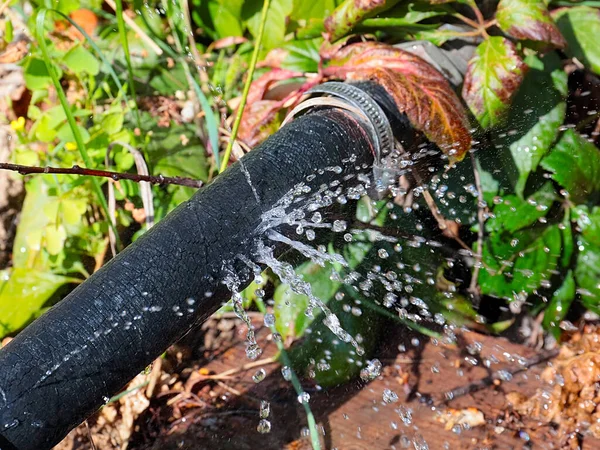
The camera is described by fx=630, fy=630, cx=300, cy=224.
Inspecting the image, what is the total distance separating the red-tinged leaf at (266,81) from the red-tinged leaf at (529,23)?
54 centimetres

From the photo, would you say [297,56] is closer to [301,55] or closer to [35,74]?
[301,55]

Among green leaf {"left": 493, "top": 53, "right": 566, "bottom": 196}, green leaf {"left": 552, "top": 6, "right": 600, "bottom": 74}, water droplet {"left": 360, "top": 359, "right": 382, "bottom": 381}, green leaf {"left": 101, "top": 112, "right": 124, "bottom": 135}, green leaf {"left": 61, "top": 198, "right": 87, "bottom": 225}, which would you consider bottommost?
water droplet {"left": 360, "top": 359, "right": 382, "bottom": 381}

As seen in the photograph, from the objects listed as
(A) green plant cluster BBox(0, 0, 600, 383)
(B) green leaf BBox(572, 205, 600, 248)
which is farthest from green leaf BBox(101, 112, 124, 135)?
(B) green leaf BBox(572, 205, 600, 248)

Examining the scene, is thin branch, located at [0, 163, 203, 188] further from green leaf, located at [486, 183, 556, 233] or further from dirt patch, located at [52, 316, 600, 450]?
green leaf, located at [486, 183, 556, 233]

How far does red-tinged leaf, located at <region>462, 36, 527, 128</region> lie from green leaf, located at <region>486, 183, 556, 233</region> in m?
0.28

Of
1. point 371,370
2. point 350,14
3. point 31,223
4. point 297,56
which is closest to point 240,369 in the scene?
point 371,370

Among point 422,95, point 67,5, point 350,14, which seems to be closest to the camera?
point 422,95

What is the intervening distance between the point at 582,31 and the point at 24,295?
1689mm

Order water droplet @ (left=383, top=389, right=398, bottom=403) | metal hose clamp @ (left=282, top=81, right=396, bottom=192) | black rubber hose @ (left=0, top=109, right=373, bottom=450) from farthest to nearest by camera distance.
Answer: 1. water droplet @ (left=383, top=389, right=398, bottom=403)
2. metal hose clamp @ (left=282, top=81, right=396, bottom=192)
3. black rubber hose @ (left=0, top=109, right=373, bottom=450)

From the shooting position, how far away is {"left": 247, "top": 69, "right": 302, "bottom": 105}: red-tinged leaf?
1688 mm

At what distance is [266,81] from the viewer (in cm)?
169

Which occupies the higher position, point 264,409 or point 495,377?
point 264,409

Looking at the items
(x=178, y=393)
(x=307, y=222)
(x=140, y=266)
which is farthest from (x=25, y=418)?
(x=178, y=393)

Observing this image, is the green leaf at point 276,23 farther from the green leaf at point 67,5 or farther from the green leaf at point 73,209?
the green leaf at point 73,209
